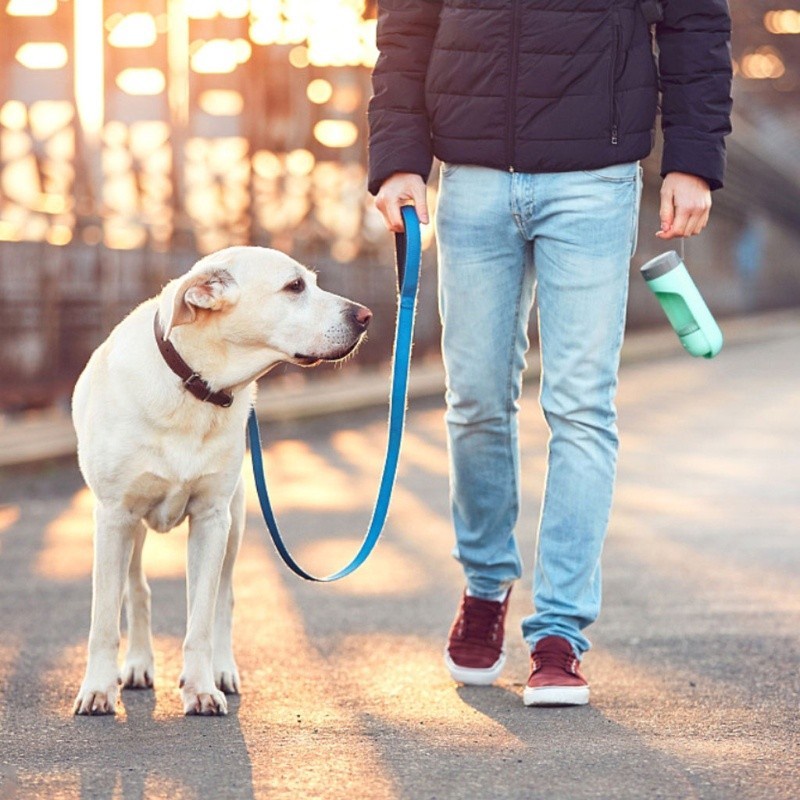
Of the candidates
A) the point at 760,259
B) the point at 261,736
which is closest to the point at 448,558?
the point at 261,736

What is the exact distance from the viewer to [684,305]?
13.0ft

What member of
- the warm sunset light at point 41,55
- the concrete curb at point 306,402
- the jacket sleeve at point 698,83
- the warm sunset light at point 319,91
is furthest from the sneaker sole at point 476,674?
the warm sunset light at point 319,91

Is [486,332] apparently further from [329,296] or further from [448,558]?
[448,558]

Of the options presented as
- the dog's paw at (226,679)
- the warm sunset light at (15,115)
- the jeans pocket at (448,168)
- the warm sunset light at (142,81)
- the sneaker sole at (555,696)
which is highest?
the jeans pocket at (448,168)

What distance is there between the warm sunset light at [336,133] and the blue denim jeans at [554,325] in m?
14.4

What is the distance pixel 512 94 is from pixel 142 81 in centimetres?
1058

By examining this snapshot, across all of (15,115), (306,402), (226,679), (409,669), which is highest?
(226,679)

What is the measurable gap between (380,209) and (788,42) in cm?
4594

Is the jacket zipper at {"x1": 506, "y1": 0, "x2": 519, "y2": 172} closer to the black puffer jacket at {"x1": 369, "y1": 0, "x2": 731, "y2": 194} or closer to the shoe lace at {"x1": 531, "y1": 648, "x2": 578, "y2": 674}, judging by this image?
the black puffer jacket at {"x1": 369, "y1": 0, "x2": 731, "y2": 194}

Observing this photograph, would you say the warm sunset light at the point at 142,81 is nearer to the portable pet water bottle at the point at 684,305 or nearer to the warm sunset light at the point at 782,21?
the portable pet water bottle at the point at 684,305

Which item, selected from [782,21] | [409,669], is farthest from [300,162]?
[782,21]

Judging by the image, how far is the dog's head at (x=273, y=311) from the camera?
389 centimetres

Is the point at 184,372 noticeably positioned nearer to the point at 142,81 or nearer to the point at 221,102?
the point at 142,81

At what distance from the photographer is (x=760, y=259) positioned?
53.5m
